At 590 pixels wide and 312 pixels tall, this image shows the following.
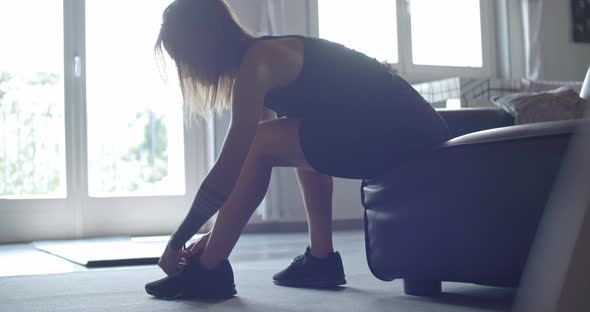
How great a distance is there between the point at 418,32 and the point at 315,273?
10.7ft

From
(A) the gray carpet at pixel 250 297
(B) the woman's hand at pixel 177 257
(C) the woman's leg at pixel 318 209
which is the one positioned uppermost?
(C) the woman's leg at pixel 318 209

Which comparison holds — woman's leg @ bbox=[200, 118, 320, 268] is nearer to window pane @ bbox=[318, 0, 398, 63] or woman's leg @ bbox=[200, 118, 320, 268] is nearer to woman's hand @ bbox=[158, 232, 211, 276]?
woman's hand @ bbox=[158, 232, 211, 276]

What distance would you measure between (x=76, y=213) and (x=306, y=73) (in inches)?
108

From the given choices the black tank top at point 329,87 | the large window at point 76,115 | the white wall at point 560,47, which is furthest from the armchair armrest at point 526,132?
the white wall at point 560,47

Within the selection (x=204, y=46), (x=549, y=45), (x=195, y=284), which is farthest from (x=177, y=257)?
(x=549, y=45)

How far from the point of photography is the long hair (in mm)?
1524

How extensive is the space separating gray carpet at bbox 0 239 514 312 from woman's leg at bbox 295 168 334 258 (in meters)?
0.12

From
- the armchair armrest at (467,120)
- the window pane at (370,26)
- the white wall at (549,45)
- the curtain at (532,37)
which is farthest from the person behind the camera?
the white wall at (549,45)

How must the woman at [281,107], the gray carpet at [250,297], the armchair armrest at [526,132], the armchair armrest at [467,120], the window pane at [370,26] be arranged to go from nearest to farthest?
the armchair armrest at [526,132] < the gray carpet at [250,297] < the woman at [281,107] < the armchair armrest at [467,120] < the window pane at [370,26]

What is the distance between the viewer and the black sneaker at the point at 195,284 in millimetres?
1534

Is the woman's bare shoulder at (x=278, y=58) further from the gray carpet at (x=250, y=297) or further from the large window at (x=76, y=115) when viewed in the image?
the large window at (x=76, y=115)

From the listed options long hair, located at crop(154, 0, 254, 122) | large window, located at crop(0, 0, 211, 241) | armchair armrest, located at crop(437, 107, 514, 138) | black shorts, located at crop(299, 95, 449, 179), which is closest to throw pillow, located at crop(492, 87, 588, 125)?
armchair armrest, located at crop(437, 107, 514, 138)

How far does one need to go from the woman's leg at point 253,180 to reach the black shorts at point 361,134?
6 cm

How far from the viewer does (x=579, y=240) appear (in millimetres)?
330
